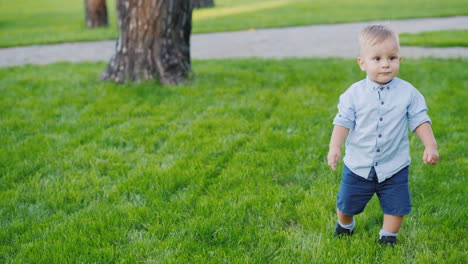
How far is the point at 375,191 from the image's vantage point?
8.52 ft

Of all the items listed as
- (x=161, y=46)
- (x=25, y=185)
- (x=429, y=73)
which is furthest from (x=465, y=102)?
(x=25, y=185)

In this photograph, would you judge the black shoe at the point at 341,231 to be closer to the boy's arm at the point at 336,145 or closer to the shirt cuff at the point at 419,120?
the boy's arm at the point at 336,145

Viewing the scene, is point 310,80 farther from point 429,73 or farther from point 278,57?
point 278,57

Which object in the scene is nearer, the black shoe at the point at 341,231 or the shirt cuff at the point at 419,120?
the shirt cuff at the point at 419,120

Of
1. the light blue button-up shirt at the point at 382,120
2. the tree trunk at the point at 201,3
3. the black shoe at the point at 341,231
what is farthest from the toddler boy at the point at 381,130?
the tree trunk at the point at 201,3

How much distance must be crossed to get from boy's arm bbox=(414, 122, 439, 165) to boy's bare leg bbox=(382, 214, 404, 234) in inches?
15.5

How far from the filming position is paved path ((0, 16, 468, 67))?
9.11 m

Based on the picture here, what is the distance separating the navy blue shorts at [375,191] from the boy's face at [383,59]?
21.3 inches

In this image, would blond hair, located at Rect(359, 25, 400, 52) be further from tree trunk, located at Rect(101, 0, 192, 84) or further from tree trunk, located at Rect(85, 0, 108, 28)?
tree trunk, located at Rect(85, 0, 108, 28)

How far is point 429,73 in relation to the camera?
6711mm

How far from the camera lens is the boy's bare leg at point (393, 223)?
8.40 feet

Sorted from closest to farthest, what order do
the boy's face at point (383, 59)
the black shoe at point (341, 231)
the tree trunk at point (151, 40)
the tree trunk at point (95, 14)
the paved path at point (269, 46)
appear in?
the boy's face at point (383, 59) < the black shoe at point (341, 231) < the tree trunk at point (151, 40) < the paved path at point (269, 46) < the tree trunk at point (95, 14)

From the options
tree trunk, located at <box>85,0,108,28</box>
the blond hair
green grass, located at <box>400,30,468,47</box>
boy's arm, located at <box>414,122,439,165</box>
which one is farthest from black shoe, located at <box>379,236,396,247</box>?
tree trunk, located at <box>85,0,108,28</box>

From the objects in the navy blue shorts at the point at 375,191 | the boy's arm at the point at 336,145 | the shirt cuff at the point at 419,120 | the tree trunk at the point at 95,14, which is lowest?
the navy blue shorts at the point at 375,191
